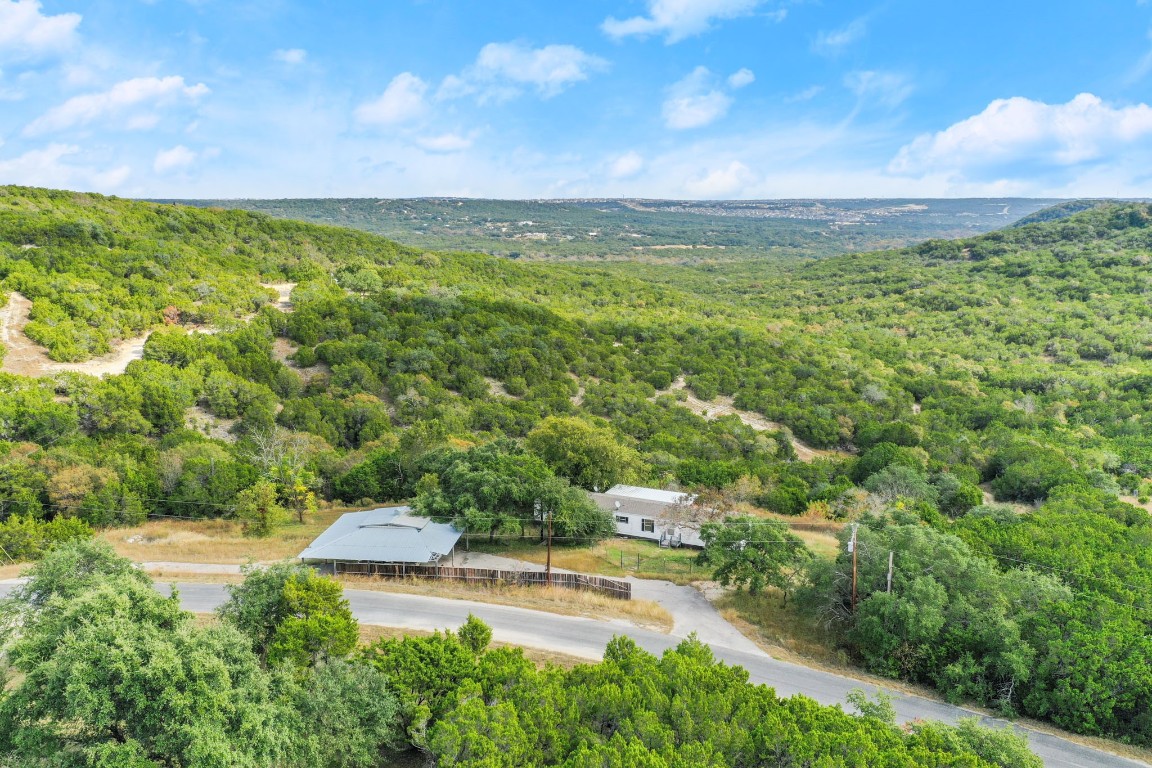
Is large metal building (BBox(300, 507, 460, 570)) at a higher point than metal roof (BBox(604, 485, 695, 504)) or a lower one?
higher

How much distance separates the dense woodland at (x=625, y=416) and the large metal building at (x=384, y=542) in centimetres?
146

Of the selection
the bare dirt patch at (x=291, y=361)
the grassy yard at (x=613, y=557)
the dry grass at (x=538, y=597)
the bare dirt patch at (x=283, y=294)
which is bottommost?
the grassy yard at (x=613, y=557)

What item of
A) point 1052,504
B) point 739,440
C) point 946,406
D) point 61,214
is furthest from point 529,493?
point 61,214

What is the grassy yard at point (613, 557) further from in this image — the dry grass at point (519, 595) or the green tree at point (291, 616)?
the green tree at point (291, 616)

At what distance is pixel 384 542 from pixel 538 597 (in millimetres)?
7601

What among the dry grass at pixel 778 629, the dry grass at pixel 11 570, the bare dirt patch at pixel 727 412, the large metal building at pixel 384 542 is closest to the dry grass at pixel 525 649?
the large metal building at pixel 384 542

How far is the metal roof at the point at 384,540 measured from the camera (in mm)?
26453

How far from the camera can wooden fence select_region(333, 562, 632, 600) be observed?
85.4 feet

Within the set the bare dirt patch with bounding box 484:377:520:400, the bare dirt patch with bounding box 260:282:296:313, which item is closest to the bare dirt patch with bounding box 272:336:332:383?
the bare dirt patch with bounding box 260:282:296:313

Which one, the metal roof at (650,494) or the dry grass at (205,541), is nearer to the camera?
the dry grass at (205,541)

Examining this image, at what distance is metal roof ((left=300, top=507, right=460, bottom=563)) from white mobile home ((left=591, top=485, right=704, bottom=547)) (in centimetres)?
877

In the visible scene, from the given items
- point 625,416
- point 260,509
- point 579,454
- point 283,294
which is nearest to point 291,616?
point 260,509

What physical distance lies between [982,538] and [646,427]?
27.0 m

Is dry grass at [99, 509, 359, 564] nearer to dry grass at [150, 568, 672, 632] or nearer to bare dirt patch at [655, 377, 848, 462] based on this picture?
dry grass at [150, 568, 672, 632]
